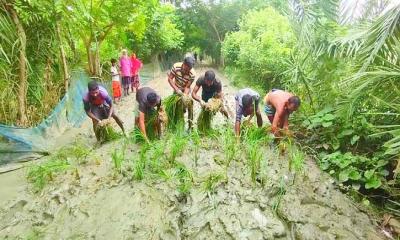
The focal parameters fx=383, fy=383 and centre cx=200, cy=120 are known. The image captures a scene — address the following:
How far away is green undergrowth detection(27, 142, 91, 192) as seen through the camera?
4.79m

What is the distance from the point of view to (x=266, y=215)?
4.10 metres

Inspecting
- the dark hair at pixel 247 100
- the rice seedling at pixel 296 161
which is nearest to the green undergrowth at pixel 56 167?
the dark hair at pixel 247 100

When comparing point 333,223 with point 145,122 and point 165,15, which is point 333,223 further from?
point 165,15

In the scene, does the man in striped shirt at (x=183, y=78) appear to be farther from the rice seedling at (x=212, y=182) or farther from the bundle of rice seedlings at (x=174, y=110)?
the rice seedling at (x=212, y=182)

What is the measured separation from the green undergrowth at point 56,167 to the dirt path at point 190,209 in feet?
0.32

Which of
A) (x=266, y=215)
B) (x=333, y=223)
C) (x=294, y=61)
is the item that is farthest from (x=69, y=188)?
(x=294, y=61)

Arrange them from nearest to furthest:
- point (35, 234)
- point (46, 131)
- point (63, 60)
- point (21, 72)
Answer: point (35, 234), point (21, 72), point (46, 131), point (63, 60)

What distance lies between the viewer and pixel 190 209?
4125mm

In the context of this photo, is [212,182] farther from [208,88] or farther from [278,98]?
[208,88]

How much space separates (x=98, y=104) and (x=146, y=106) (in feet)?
3.21

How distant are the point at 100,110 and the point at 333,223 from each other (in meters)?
3.88

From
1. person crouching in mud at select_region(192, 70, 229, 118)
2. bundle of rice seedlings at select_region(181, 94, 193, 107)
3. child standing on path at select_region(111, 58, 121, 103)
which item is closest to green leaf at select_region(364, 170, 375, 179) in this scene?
person crouching in mud at select_region(192, 70, 229, 118)

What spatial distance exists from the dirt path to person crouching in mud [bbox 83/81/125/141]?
49.7 inches

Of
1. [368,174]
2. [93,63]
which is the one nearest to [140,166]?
[368,174]
